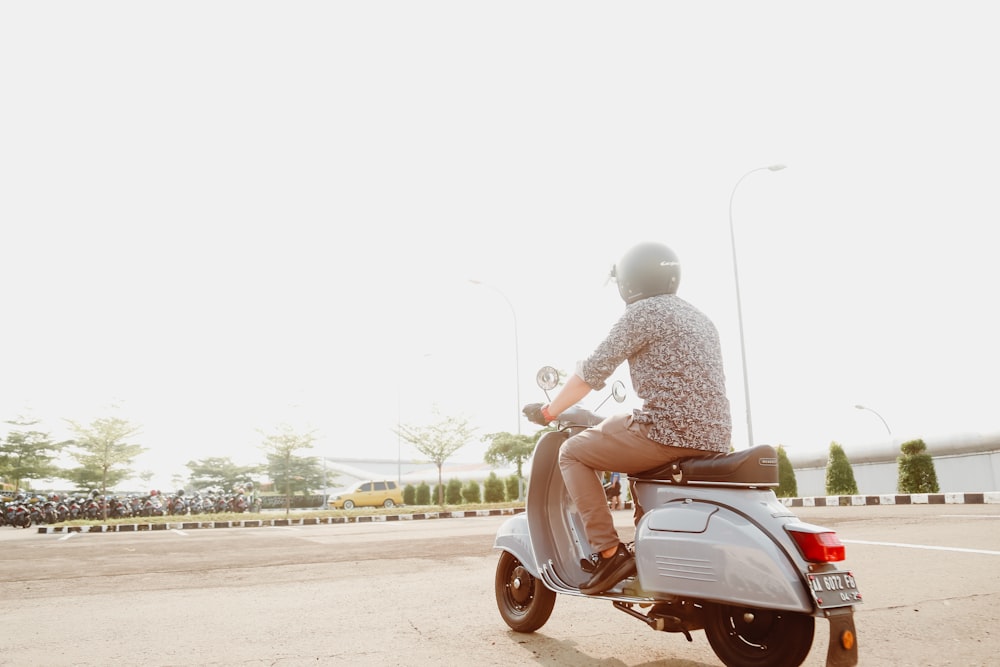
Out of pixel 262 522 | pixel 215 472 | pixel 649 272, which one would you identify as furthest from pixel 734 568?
pixel 215 472

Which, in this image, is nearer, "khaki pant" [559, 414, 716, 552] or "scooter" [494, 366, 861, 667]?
"scooter" [494, 366, 861, 667]

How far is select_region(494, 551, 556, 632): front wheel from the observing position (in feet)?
13.1

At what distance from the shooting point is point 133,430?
1109 inches

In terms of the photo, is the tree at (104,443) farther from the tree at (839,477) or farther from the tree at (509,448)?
the tree at (839,477)

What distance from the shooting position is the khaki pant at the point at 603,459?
10.5 ft

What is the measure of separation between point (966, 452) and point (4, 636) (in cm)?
3026

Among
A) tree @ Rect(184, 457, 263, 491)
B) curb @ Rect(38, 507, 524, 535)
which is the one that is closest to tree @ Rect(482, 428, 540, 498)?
curb @ Rect(38, 507, 524, 535)

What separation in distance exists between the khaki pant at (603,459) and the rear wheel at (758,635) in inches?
23.0

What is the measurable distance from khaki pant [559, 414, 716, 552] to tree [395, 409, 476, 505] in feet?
99.9

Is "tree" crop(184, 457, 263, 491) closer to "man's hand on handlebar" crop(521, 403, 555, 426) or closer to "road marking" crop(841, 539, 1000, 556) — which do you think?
"road marking" crop(841, 539, 1000, 556)

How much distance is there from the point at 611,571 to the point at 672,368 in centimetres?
94

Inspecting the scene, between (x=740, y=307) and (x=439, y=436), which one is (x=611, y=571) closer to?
(x=740, y=307)

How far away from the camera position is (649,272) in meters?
3.50

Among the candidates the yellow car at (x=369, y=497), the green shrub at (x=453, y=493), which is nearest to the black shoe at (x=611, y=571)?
the green shrub at (x=453, y=493)
